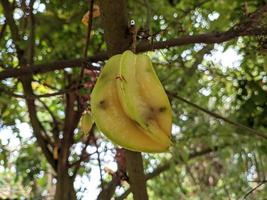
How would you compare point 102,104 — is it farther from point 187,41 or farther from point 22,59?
point 22,59

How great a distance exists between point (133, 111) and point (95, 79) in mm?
678

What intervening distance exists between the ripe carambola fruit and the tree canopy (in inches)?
12.4

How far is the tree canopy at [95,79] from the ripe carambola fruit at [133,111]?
1.04 ft

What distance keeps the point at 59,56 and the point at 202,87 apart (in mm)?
746

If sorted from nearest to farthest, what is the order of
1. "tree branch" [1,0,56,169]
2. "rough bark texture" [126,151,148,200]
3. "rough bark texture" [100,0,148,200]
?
1. "rough bark texture" [100,0,148,200]
2. "rough bark texture" [126,151,148,200]
3. "tree branch" [1,0,56,169]

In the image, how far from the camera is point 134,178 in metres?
1.67

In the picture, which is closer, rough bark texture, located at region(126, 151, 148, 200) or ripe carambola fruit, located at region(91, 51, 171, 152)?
ripe carambola fruit, located at region(91, 51, 171, 152)

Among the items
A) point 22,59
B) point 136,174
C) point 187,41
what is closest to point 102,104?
point 187,41

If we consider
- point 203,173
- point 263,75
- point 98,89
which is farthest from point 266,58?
point 203,173

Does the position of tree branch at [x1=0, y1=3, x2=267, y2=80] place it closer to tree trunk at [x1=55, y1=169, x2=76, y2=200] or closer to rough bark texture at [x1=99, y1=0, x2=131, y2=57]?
rough bark texture at [x1=99, y1=0, x2=131, y2=57]

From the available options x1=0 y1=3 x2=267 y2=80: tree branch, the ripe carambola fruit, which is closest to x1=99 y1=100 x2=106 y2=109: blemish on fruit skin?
the ripe carambola fruit

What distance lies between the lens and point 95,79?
5.98ft

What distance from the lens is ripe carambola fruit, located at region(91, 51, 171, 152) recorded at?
117 centimetres

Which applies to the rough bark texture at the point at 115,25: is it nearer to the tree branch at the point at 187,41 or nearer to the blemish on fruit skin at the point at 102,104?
the tree branch at the point at 187,41
